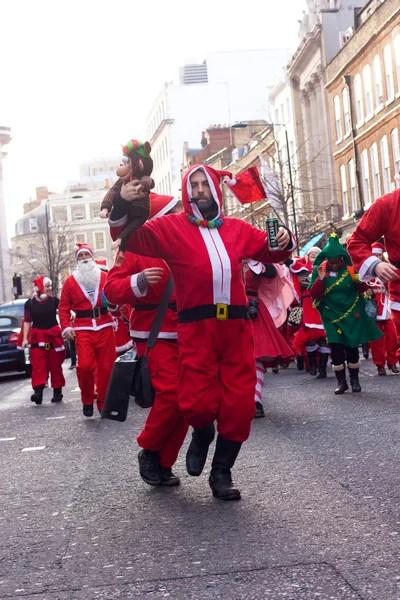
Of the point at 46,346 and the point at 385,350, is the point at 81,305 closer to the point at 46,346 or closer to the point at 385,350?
the point at 46,346

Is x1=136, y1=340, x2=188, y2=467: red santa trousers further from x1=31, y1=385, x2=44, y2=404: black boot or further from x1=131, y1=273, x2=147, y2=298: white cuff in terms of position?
x1=31, y1=385, x2=44, y2=404: black boot

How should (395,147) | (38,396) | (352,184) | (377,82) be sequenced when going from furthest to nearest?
(352,184), (377,82), (395,147), (38,396)

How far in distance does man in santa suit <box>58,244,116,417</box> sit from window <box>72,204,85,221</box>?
126861 millimetres

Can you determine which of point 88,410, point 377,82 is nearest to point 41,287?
point 88,410

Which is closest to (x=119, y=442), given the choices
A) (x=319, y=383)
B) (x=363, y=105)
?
(x=319, y=383)

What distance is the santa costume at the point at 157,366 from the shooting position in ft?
23.0

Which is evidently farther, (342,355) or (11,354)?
(11,354)

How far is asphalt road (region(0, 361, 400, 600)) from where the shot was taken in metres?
4.68

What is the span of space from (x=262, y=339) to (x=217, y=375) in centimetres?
465

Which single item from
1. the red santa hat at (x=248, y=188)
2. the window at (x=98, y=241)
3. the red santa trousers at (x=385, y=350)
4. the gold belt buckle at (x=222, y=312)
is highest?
the window at (x=98, y=241)

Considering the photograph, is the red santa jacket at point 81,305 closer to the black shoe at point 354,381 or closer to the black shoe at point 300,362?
the black shoe at point 354,381

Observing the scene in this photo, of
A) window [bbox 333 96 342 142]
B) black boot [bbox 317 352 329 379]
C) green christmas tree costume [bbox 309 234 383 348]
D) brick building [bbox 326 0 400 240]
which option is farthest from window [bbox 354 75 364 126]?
green christmas tree costume [bbox 309 234 383 348]

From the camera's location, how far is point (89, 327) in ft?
44.3

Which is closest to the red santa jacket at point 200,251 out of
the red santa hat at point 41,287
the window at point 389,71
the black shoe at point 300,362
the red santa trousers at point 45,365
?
the red santa trousers at point 45,365
